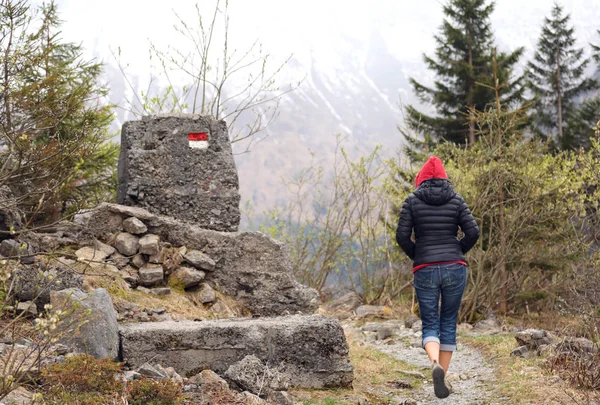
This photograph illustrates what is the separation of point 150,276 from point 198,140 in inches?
77.7

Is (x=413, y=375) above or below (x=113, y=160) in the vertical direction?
below

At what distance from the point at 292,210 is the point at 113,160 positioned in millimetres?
4068

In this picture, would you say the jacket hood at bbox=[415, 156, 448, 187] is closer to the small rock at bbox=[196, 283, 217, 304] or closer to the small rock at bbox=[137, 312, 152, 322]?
the small rock at bbox=[196, 283, 217, 304]

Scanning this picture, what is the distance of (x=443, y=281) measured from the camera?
19.1 feet

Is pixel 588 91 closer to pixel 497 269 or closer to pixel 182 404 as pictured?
pixel 497 269

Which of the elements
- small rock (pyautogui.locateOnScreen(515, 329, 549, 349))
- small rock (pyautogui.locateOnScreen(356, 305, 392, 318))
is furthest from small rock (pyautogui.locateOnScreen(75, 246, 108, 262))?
small rock (pyautogui.locateOnScreen(356, 305, 392, 318))

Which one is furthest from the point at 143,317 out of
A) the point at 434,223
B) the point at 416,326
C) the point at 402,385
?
the point at 416,326

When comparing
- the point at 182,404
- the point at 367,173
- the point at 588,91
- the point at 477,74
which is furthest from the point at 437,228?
the point at 588,91

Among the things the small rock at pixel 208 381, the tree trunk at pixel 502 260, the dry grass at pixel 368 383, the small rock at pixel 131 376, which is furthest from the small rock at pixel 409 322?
the small rock at pixel 131 376

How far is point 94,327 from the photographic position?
17.2ft

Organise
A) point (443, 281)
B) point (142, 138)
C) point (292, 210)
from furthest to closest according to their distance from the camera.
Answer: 1. point (292, 210)
2. point (142, 138)
3. point (443, 281)

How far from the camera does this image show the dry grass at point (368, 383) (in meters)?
5.54

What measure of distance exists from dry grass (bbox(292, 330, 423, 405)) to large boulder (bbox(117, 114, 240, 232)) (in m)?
2.35

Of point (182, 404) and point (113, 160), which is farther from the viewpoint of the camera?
point (113, 160)
